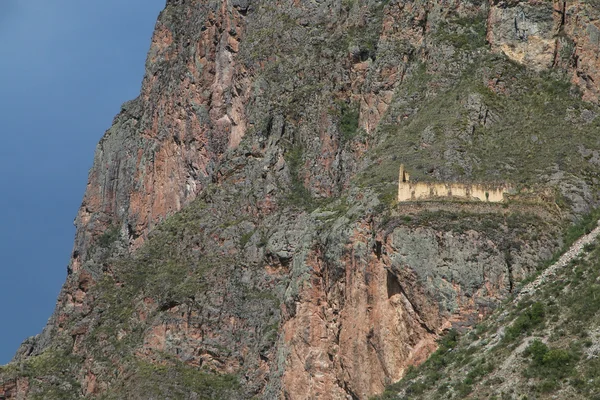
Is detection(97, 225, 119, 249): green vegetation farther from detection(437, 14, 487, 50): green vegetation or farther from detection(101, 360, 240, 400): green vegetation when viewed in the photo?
detection(437, 14, 487, 50): green vegetation

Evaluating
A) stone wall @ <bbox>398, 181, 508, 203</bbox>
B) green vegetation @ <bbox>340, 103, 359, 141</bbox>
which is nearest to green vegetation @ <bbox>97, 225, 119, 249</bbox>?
green vegetation @ <bbox>340, 103, 359, 141</bbox>

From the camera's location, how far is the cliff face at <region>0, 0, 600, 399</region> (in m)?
81.7

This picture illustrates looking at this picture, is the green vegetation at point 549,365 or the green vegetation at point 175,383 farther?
the green vegetation at point 175,383

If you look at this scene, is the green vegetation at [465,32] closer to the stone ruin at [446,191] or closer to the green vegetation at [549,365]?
the stone ruin at [446,191]

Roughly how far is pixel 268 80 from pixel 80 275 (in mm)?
20044

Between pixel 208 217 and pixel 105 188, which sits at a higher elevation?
pixel 105 188

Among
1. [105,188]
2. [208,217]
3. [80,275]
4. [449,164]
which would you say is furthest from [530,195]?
[105,188]

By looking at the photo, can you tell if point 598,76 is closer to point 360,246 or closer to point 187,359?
point 360,246

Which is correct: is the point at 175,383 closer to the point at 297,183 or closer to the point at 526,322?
the point at 297,183

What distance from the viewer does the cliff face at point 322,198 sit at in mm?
81688

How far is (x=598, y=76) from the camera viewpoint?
313ft

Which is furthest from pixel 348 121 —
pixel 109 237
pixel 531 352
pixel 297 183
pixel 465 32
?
pixel 531 352

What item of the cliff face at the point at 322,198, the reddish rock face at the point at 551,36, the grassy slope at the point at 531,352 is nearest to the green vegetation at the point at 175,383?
the cliff face at the point at 322,198

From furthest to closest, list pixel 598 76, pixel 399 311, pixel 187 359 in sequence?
pixel 187 359, pixel 598 76, pixel 399 311
